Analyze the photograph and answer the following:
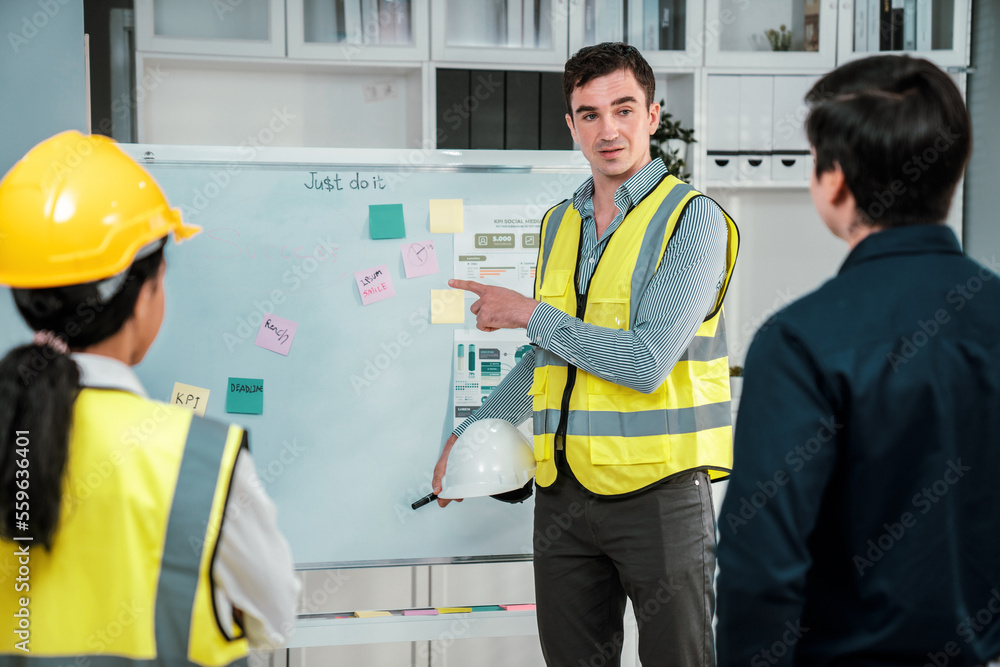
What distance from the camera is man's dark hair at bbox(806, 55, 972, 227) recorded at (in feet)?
2.69

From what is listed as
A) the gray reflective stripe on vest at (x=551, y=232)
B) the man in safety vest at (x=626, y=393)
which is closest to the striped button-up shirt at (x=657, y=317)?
the man in safety vest at (x=626, y=393)

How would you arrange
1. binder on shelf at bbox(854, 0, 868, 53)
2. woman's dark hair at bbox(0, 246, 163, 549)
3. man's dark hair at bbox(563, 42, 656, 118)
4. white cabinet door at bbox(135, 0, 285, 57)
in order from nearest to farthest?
woman's dark hair at bbox(0, 246, 163, 549) < man's dark hair at bbox(563, 42, 656, 118) < white cabinet door at bbox(135, 0, 285, 57) < binder on shelf at bbox(854, 0, 868, 53)

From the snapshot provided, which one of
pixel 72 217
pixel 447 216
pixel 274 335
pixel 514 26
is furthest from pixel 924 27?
pixel 72 217

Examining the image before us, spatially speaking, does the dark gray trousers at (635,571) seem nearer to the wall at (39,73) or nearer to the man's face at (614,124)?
the man's face at (614,124)

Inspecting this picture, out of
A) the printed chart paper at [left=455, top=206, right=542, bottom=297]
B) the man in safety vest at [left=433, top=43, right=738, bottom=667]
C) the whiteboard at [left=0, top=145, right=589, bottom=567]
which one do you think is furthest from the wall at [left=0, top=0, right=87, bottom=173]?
the man in safety vest at [left=433, top=43, right=738, bottom=667]

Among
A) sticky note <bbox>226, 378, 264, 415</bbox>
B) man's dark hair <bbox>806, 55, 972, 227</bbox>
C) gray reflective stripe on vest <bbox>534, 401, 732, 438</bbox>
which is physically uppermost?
man's dark hair <bbox>806, 55, 972, 227</bbox>

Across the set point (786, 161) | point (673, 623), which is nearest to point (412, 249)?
point (673, 623)

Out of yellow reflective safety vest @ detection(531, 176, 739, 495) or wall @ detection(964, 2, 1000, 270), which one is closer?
yellow reflective safety vest @ detection(531, 176, 739, 495)

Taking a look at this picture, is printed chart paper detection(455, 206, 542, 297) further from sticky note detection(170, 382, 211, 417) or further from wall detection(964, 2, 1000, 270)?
wall detection(964, 2, 1000, 270)

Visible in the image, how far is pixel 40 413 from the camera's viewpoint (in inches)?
29.8

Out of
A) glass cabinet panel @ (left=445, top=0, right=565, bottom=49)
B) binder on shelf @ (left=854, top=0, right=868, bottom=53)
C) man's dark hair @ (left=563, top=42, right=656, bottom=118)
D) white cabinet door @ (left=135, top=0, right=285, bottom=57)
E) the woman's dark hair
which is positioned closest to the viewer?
the woman's dark hair

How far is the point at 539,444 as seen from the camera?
1642 mm

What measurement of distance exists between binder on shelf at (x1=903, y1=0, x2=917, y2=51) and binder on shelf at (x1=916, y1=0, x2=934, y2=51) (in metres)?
0.01

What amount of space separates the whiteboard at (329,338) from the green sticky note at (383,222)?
0.02m
